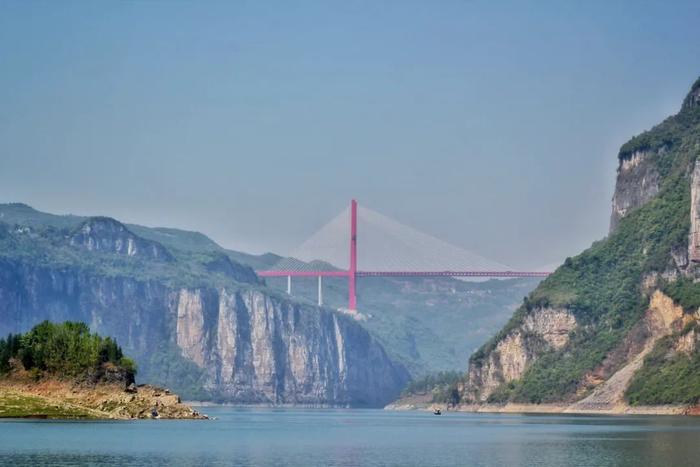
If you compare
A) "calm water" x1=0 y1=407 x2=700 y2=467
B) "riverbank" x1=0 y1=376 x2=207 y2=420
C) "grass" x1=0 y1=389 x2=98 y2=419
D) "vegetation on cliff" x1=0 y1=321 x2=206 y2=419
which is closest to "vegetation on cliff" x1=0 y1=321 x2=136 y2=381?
"vegetation on cliff" x1=0 y1=321 x2=206 y2=419

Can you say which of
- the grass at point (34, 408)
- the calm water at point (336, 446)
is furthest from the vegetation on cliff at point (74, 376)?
the calm water at point (336, 446)

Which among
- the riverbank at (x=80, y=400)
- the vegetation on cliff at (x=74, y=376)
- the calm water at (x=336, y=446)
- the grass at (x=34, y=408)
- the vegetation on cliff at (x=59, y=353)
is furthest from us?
the vegetation on cliff at (x=59, y=353)

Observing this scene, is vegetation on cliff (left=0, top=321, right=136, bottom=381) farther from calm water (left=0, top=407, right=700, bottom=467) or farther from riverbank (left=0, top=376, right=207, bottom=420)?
calm water (left=0, top=407, right=700, bottom=467)

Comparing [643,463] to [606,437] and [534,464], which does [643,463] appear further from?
[606,437]

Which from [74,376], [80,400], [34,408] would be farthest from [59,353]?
[34,408]

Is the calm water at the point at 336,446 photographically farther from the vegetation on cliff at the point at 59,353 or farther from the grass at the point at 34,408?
the vegetation on cliff at the point at 59,353
